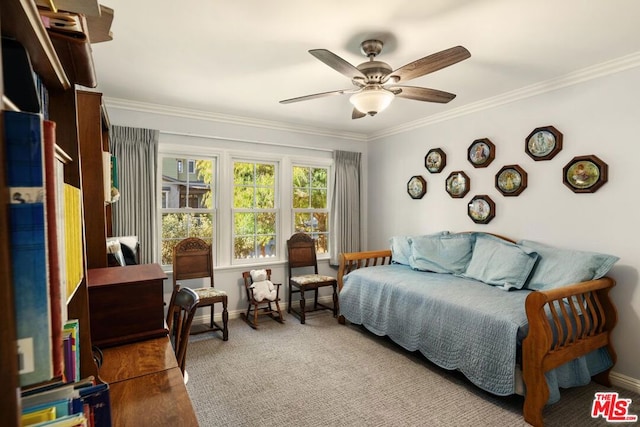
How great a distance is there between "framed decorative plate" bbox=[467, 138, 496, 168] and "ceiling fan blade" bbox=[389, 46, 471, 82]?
172 centimetres

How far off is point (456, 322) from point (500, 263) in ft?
2.75

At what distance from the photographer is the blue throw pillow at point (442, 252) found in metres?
3.49

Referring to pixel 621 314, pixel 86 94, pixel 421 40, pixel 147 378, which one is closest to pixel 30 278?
pixel 147 378

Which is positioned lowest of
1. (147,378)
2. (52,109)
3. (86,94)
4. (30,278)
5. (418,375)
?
(418,375)

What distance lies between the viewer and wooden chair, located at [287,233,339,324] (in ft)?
13.3

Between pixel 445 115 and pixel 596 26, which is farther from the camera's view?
pixel 445 115

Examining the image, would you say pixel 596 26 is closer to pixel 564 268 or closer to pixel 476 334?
pixel 564 268

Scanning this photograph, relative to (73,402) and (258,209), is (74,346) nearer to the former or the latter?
(73,402)

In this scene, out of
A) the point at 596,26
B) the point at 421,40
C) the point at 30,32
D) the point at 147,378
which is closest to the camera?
the point at 30,32

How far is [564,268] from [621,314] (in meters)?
0.52

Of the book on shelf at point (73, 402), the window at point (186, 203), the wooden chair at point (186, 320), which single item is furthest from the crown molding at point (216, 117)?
the book on shelf at point (73, 402)

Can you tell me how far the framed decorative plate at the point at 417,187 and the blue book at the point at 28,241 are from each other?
4057mm

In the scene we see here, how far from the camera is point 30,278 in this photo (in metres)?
0.46

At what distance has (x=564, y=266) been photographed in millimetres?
2656
